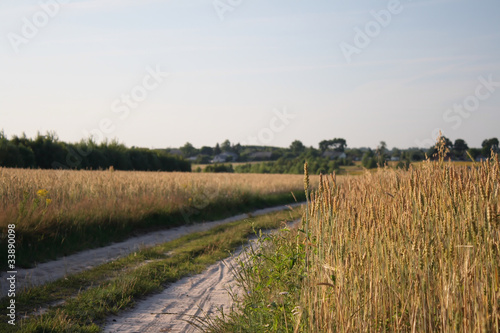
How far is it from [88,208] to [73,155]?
30.9m

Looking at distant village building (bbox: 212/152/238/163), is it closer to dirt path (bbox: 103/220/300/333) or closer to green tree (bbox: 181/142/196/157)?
green tree (bbox: 181/142/196/157)

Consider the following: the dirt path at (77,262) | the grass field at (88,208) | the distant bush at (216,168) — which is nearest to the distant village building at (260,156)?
the distant bush at (216,168)

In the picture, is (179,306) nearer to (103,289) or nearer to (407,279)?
(103,289)

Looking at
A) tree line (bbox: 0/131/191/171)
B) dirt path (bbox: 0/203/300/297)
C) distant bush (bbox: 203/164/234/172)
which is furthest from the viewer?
distant bush (bbox: 203/164/234/172)

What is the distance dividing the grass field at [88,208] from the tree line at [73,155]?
13579 millimetres

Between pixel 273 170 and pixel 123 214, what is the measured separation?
173 ft

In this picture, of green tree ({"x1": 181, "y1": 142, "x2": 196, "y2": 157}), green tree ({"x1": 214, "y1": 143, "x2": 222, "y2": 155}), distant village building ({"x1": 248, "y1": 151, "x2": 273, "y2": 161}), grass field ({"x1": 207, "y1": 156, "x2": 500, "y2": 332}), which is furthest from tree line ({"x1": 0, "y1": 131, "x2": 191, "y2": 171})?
green tree ({"x1": 181, "y1": 142, "x2": 196, "y2": 157})

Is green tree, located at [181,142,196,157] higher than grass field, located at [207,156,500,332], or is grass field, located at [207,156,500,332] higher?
green tree, located at [181,142,196,157]

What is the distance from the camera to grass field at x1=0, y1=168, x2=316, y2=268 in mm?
9258

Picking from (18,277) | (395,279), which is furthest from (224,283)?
(395,279)

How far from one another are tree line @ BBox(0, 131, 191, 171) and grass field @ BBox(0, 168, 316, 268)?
1358 centimetres

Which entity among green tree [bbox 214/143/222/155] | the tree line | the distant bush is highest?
green tree [bbox 214/143/222/155]

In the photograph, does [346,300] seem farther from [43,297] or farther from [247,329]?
[43,297]

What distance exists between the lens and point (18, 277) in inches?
297
